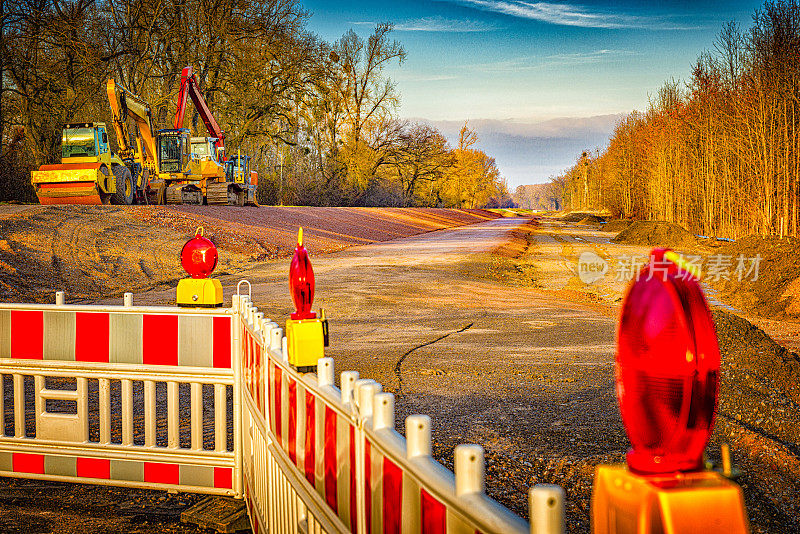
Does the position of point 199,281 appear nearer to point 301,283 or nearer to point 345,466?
point 301,283

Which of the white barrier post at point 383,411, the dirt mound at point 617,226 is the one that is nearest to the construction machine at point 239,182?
the dirt mound at point 617,226

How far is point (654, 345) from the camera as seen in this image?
111cm

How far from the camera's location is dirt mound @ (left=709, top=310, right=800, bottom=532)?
157 inches

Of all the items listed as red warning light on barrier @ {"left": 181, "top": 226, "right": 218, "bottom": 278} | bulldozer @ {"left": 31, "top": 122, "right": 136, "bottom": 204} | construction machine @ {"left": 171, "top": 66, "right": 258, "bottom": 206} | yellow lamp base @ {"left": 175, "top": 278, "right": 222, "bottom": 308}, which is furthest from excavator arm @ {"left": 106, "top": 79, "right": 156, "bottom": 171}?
yellow lamp base @ {"left": 175, "top": 278, "right": 222, "bottom": 308}

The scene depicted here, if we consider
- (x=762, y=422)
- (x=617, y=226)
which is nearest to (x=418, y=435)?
(x=762, y=422)

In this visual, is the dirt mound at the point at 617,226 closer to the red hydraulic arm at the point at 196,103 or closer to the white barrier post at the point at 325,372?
the red hydraulic arm at the point at 196,103

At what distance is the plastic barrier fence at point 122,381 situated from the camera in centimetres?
430

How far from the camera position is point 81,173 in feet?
76.1

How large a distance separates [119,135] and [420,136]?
121 ft

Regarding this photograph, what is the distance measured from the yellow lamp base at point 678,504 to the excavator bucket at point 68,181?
24.6 meters

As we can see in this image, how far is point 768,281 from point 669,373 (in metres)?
14.7

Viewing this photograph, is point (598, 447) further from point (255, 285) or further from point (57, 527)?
point (255, 285)

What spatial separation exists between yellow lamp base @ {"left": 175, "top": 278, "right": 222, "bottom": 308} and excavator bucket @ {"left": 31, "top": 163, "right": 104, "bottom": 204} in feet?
68.5

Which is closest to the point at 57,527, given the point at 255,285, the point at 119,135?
the point at 255,285
